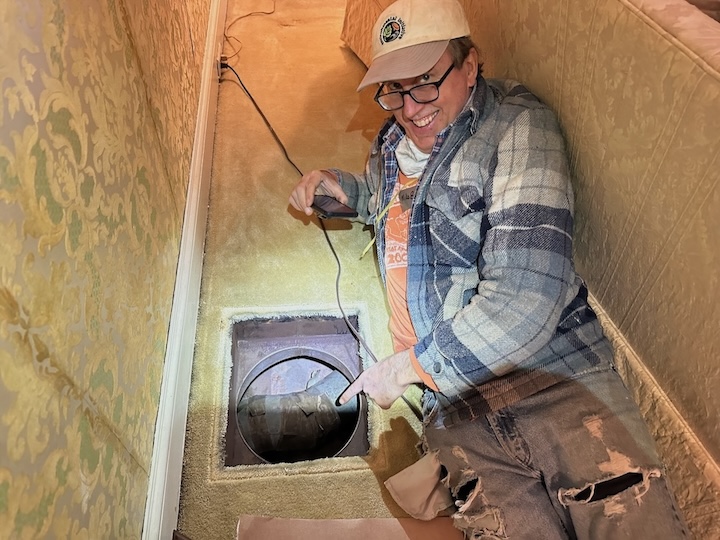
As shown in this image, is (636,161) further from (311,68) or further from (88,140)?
(311,68)

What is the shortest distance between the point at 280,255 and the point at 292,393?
390mm

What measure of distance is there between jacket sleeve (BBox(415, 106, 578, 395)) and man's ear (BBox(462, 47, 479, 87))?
0.41ft

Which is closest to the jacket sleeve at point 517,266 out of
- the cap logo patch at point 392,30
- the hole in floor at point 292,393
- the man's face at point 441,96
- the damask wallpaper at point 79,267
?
the man's face at point 441,96

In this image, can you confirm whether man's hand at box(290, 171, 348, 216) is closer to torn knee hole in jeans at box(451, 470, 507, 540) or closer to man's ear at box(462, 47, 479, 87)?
man's ear at box(462, 47, 479, 87)

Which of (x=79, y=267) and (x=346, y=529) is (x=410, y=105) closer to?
(x=79, y=267)

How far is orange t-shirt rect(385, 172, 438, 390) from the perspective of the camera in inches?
43.1

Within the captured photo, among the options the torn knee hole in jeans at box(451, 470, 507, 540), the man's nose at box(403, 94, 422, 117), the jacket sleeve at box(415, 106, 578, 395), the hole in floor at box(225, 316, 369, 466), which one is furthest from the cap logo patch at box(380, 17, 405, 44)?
the torn knee hole in jeans at box(451, 470, 507, 540)

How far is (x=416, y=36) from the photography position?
92 centimetres

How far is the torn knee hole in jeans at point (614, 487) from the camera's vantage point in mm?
784

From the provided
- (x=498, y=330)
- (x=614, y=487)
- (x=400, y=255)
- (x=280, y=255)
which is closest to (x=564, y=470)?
(x=614, y=487)

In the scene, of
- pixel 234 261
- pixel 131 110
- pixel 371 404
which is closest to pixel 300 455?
pixel 371 404

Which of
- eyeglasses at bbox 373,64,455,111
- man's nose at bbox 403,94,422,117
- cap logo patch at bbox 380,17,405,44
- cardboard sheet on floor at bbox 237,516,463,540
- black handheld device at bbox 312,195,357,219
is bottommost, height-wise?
cardboard sheet on floor at bbox 237,516,463,540

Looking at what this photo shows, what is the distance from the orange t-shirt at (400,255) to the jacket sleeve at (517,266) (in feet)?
0.64

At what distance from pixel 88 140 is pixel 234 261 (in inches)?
29.7
